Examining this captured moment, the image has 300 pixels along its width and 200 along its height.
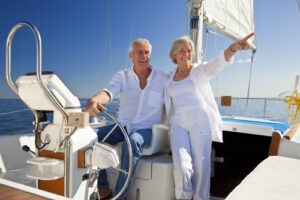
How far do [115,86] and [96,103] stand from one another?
1.74 feet

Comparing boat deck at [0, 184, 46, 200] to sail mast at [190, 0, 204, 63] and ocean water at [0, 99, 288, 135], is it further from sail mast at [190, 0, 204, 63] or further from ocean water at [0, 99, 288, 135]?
sail mast at [190, 0, 204, 63]

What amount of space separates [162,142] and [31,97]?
1.06 metres

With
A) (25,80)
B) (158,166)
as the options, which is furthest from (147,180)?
(25,80)

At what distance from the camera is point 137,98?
2.04 m

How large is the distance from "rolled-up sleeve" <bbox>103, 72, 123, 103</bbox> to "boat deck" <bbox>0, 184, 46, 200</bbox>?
1.02m

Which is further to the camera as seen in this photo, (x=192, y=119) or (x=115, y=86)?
(x=115, y=86)

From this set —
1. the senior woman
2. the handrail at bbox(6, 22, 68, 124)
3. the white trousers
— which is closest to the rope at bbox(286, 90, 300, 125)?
the senior woman

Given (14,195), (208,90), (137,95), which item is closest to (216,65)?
(208,90)

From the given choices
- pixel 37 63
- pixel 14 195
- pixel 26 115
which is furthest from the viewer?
pixel 26 115

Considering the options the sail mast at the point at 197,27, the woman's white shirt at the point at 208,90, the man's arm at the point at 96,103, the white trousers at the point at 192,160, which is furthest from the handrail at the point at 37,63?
the sail mast at the point at 197,27

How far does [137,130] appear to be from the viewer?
6.29ft

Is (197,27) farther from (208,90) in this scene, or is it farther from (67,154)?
(67,154)

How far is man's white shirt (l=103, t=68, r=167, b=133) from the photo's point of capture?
197cm

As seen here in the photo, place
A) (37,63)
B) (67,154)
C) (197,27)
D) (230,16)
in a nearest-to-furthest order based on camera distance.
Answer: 1. (37,63)
2. (67,154)
3. (197,27)
4. (230,16)
